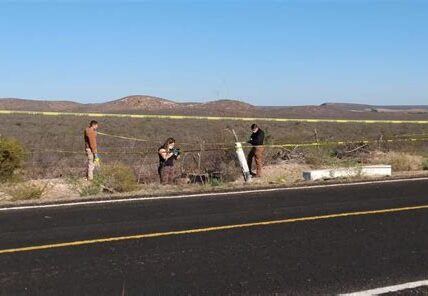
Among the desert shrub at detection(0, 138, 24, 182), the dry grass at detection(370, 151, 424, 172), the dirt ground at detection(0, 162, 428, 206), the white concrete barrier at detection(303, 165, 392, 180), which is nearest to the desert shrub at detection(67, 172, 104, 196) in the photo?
the dirt ground at detection(0, 162, 428, 206)

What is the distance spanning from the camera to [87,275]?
20.1 ft

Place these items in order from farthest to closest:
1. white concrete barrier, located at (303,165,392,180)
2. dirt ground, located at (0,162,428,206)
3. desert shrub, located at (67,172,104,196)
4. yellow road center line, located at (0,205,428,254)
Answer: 1. white concrete barrier, located at (303,165,392,180)
2. desert shrub, located at (67,172,104,196)
3. dirt ground, located at (0,162,428,206)
4. yellow road center line, located at (0,205,428,254)

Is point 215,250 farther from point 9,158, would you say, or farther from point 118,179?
point 9,158

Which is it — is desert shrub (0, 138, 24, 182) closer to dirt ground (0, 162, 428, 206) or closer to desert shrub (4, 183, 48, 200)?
dirt ground (0, 162, 428, 206)

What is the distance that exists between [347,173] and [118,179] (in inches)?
225

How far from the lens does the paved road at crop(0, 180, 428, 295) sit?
589 cm

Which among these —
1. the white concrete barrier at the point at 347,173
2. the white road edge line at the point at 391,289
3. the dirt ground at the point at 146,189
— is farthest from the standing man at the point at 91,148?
the white road edge line at the point at 391,289

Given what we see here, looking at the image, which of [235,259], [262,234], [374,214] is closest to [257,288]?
[235,259]

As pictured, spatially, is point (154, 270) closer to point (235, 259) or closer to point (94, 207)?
point (235, 259)

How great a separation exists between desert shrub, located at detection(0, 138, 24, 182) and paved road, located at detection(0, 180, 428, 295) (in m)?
6.64

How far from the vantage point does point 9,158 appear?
1619 cm

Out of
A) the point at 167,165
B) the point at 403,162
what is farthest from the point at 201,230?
the point at 403,162

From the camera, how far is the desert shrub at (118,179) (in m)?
13.6

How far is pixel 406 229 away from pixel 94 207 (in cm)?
502
